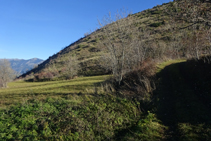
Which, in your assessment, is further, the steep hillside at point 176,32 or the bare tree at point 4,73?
the bare tree at point 4,73

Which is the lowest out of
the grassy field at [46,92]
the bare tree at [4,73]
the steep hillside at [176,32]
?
the grassy field at [46,92]

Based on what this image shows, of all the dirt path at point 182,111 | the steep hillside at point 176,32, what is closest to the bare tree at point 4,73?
the steep hillside at point 176,32

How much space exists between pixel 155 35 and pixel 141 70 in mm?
42410

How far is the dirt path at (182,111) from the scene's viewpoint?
6394 millimetres

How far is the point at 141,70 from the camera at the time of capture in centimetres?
1655

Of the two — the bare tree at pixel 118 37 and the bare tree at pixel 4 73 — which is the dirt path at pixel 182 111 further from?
the bare tree at pixel 4 73

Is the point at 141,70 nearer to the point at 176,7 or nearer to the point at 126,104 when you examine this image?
the point at 126,104

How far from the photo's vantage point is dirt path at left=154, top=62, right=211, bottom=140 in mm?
6394

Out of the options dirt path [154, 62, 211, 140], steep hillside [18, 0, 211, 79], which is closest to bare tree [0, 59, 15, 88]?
steep hillside [18, 0, 211, 79]

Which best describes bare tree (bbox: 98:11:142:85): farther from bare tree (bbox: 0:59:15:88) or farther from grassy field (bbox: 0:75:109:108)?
bare tree (bbox: 0:59:15:88)

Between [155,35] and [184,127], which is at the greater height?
[155,35]

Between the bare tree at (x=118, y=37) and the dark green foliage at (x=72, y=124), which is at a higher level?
the bare tree at (x=118, y=37)

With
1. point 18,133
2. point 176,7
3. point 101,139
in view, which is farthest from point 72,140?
point 176,7

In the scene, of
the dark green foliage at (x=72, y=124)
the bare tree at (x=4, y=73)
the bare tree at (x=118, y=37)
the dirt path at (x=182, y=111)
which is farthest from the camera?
the bare tree at (x=4, y=73)
